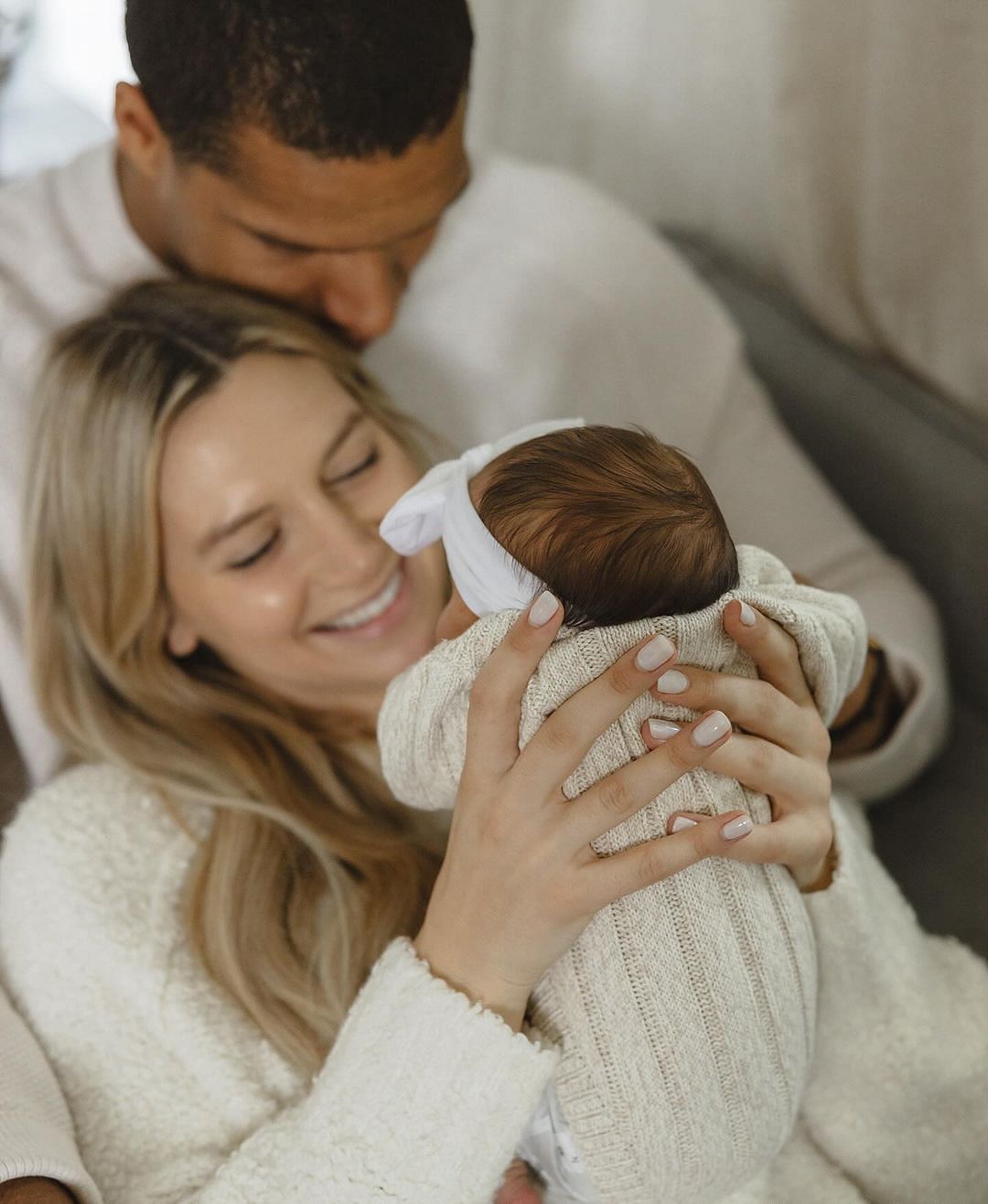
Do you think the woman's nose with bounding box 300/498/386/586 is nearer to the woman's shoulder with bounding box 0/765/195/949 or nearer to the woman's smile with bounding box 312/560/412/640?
the woman's smile with bounding box 312/560/412/640

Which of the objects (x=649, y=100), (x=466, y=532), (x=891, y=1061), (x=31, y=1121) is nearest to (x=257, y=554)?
(x=466, y=532)

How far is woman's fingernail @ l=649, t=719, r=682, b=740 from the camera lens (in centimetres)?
61

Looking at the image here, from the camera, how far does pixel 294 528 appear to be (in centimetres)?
84

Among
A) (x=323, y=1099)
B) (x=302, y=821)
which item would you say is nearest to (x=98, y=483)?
(x=302, y=821)

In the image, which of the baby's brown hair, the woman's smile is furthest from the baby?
the woman's smile

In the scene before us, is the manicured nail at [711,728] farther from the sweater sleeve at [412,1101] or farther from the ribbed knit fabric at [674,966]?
the sweater sleeve at [412,1101]

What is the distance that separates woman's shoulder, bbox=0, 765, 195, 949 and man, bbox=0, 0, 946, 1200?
97 millimetres

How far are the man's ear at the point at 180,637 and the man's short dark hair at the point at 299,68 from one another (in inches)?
14.1

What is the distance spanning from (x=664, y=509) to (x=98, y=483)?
1.75ft

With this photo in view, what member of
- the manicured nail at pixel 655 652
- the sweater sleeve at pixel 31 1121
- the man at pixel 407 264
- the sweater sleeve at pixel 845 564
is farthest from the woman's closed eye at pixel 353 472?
the sweater sleeve at pixel 31 1121

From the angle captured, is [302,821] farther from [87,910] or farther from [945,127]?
[945,127]

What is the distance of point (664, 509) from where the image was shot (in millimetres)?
584

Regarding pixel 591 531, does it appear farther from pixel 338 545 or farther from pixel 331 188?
pixel 331 188

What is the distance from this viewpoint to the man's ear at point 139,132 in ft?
2.53
